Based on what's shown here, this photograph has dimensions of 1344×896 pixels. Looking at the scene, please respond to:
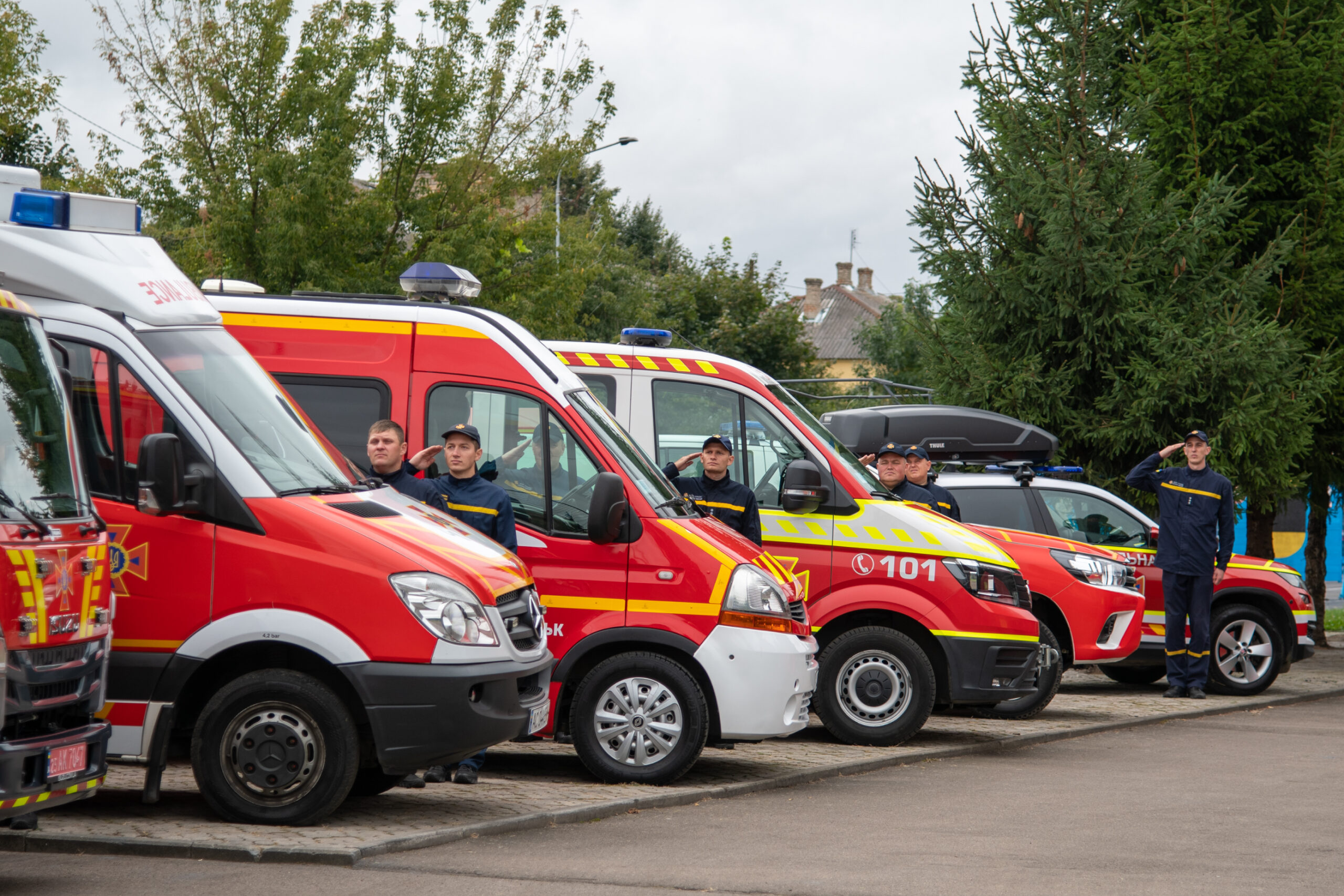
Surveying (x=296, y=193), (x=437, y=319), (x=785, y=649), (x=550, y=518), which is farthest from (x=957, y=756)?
(x=296, y=193)

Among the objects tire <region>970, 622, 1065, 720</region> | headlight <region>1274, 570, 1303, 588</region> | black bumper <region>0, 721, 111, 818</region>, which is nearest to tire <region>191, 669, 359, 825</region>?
black bumper <region>0, 721, 111, 818</region>

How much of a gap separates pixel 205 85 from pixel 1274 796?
12.5 meters

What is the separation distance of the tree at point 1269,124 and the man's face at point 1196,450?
14.9 ft

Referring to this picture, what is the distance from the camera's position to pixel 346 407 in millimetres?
8688

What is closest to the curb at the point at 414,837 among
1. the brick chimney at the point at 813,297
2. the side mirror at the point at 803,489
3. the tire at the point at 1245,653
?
the side mirror at the point at 803,489

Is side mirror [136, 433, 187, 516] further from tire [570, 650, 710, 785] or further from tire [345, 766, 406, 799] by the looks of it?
tire [570, 650, 710, 785]

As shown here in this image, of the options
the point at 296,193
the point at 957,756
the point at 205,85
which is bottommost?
the point at 957,756

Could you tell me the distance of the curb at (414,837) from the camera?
20.2 ft

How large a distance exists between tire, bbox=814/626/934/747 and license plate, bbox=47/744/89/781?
532 cm

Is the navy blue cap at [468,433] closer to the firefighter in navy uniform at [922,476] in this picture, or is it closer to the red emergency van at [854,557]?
the red emergency van at [854,557]

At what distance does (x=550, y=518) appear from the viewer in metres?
8.39

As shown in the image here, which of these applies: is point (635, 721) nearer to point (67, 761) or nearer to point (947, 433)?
point (67, 761)

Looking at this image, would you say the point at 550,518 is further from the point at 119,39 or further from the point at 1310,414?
the point at 1310,414

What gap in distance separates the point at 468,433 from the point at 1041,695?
6.04 m
